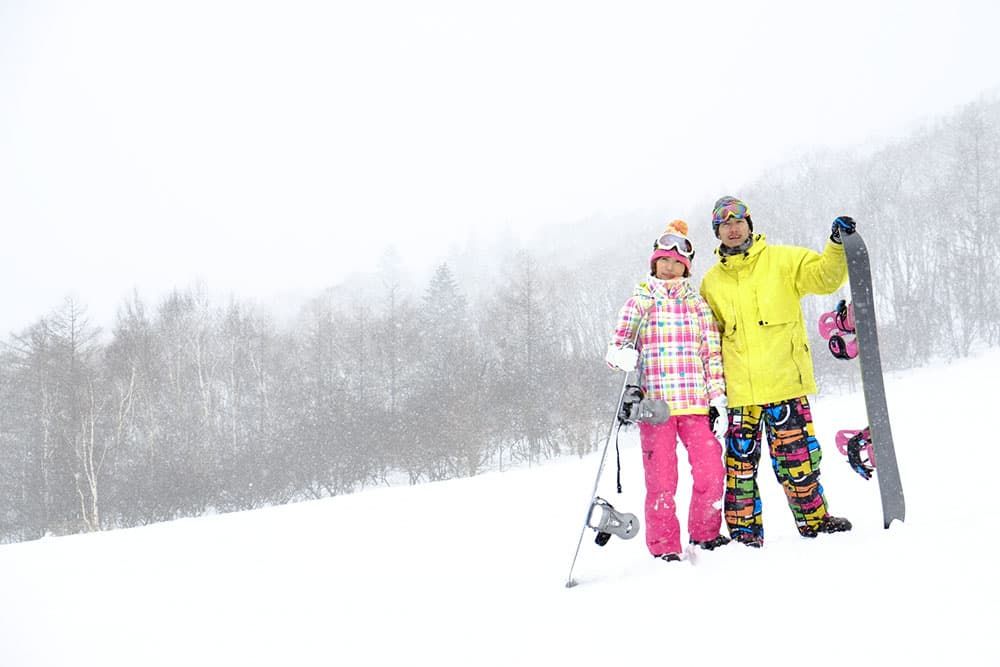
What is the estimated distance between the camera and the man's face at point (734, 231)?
311cm

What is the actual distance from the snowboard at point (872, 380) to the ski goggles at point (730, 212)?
536mm

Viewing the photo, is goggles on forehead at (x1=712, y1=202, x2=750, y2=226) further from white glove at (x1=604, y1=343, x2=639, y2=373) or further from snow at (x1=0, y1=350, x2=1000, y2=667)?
snow at (x1=0, y1=350, x2=1000, y2=667)

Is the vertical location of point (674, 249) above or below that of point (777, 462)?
above

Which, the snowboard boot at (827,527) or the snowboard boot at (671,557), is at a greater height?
the snowboard boot at (827,527)

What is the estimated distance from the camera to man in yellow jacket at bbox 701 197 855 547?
285cm

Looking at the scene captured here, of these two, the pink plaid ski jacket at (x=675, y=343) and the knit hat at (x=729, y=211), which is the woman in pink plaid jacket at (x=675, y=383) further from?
the knit hat at (x=729, y=211)

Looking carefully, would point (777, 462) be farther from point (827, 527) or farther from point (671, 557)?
point (671, 557)

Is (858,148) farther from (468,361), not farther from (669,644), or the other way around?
(669,644)

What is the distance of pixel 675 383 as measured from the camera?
119 inches

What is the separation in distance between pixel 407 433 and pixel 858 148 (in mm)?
44692

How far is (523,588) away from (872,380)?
1.90m

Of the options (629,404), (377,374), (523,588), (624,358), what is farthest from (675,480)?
(377,374)

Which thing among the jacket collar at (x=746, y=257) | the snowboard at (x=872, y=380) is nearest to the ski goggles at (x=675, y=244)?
the jacket collar at (x=746, y=257)

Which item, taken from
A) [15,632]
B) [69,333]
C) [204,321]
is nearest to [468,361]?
[204,321]
